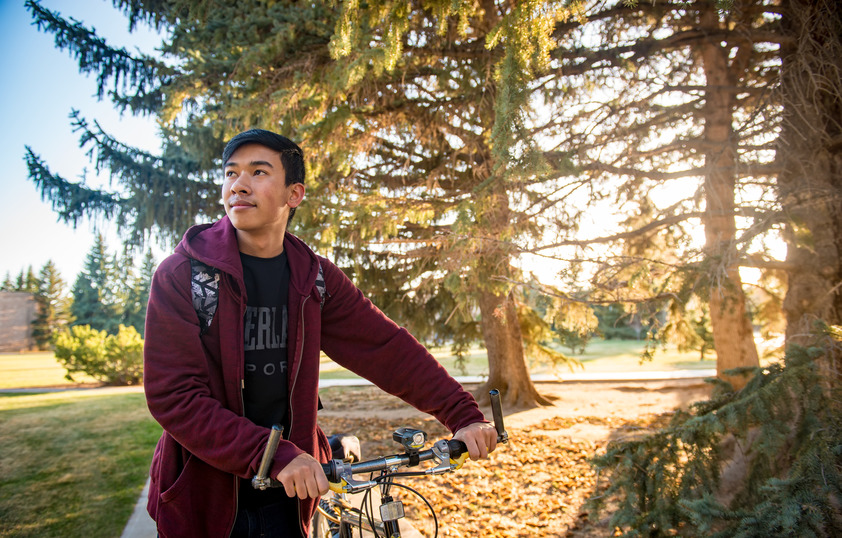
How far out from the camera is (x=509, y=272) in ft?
25.5

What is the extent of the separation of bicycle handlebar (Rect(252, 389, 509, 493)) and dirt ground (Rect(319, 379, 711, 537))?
8.21 ft

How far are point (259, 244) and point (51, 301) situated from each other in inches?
2177

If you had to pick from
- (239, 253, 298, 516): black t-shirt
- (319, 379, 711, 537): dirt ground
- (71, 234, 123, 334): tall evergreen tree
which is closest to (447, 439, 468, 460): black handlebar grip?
(239, 253, 298, 516): black t-shirt

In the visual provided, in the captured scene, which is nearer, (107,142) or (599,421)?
(599,421)

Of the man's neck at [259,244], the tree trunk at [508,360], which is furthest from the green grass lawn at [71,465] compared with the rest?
the tree trunk at [508,360]

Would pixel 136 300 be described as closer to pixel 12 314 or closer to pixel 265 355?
pixel 12 314

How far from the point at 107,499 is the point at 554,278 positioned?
5.74 metres

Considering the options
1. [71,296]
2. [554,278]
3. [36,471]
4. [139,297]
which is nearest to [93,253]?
[71,296]

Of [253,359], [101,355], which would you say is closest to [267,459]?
[253,359]

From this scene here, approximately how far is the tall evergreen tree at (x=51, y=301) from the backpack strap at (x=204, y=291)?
41936 mm

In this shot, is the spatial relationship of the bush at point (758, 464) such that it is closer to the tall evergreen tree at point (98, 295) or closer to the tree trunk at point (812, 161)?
the tree trunk at point (812, 161)

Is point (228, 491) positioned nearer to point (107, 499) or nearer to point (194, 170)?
point (107, 499)

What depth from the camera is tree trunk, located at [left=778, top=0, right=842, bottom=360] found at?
4.95 m

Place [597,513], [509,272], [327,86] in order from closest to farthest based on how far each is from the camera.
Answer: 1. [597,513]
2. [327,86]
3. [509,272]
